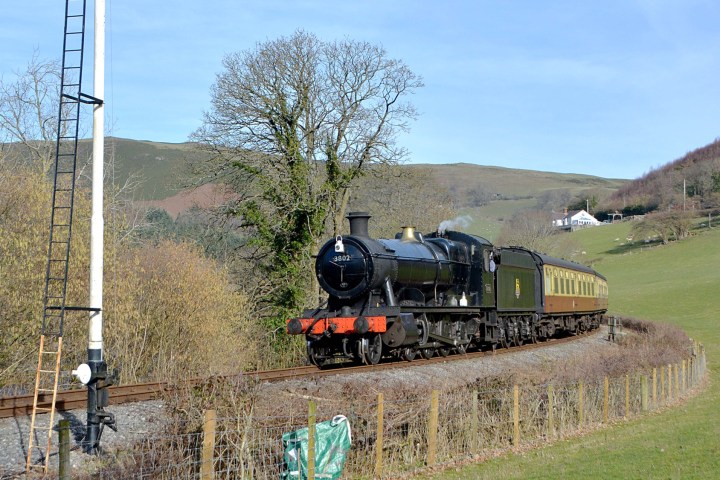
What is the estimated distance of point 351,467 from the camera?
12.3 m

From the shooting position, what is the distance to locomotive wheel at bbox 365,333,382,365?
64.9ft

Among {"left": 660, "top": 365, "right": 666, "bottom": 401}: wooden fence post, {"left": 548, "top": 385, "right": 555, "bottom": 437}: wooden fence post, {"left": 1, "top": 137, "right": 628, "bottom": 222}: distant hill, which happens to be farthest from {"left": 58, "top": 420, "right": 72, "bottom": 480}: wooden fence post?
{"left": 660, "top": 365, "right": 666, "bottom": 401}: wooden fence post

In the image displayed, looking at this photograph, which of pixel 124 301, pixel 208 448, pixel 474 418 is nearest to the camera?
pixel 208 448

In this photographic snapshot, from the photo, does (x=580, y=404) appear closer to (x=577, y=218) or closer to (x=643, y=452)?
(x=643, y=452)

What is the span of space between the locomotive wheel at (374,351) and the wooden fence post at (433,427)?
6.42 metres

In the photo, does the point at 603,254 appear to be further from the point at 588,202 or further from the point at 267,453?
the point at 267,453

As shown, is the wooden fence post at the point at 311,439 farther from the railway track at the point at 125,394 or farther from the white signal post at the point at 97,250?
the white signal post at the point at 97,250

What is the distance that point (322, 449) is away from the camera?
441 inches

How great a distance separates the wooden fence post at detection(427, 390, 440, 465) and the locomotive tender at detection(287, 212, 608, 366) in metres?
5.69

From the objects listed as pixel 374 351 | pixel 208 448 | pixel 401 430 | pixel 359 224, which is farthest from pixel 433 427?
pixel 359 224

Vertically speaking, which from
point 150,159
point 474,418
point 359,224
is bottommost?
point 474,418

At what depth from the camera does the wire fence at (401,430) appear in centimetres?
1020

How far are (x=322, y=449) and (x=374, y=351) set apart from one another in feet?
28.7

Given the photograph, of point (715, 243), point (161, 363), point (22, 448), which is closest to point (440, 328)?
point (161, 363)
